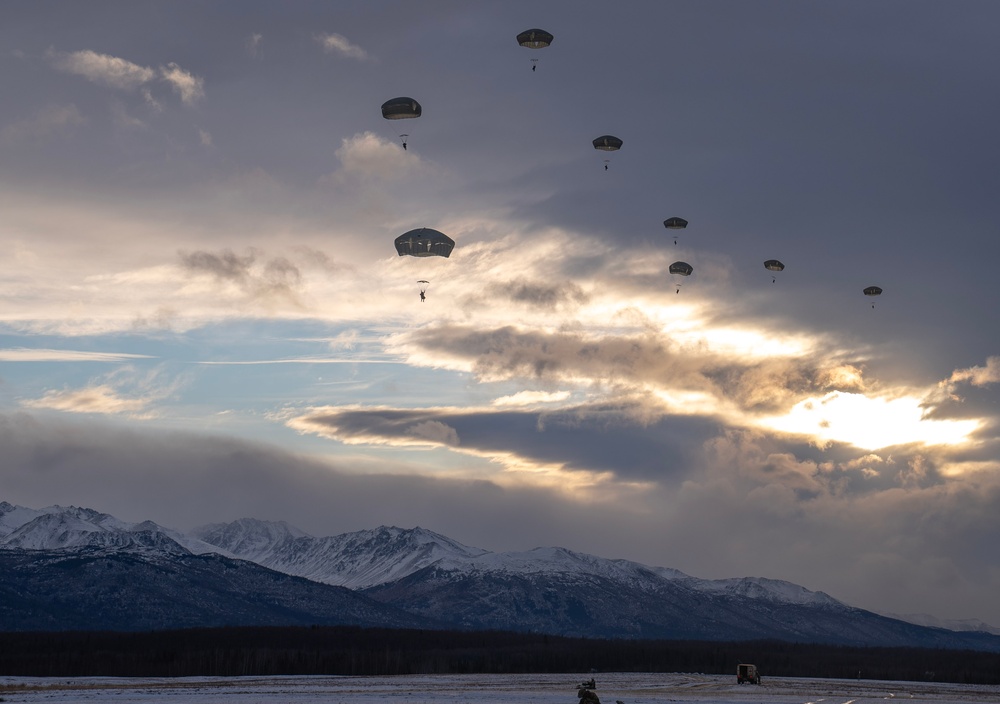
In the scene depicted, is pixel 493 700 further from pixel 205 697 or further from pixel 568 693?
pixel 205 697

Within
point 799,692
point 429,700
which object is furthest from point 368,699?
point 799,692

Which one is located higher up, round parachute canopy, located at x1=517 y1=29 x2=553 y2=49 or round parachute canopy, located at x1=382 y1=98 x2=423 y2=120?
round parachute canopy, located at x1=517 y1=29 x2=553 y2=49

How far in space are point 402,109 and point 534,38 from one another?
26520mm

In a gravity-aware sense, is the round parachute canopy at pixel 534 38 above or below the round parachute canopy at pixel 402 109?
above

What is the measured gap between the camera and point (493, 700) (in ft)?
544

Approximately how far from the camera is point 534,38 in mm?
198375

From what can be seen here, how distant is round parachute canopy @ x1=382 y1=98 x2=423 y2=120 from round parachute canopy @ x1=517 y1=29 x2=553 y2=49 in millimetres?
21885

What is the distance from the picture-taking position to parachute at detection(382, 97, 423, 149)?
197875mm

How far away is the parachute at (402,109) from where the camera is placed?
649 feet

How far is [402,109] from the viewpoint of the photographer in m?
198

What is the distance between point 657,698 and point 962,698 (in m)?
63.0

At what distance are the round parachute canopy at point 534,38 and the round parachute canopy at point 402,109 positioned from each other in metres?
21.9

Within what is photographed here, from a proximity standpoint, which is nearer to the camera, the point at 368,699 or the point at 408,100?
the point at 368,699

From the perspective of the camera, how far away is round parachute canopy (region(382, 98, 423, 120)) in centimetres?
19788
